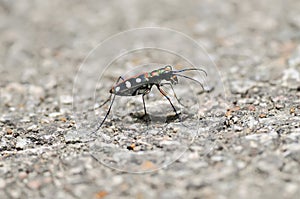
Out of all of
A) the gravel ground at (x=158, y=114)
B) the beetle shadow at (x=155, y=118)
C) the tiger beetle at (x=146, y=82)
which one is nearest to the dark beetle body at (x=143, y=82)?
the tiger beetle at (x=146, y=82)

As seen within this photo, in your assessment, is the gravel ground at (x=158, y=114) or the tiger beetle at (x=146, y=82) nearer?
the gravel ground at (x=158, y=114)

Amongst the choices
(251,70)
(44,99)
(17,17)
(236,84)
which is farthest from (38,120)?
(17,17)

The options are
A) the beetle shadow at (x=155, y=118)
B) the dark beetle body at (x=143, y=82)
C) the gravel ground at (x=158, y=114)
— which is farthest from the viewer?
the beetle shadow at (x=155, y=118)

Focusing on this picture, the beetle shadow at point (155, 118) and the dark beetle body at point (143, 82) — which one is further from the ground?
the dark beetle body at point (143, 82)

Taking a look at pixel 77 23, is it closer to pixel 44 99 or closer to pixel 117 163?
pixel 44 99

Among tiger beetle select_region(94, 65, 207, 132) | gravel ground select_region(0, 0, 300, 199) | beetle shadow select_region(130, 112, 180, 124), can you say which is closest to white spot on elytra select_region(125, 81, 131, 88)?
tiger beetle select_region(94, 65, 207, 132)

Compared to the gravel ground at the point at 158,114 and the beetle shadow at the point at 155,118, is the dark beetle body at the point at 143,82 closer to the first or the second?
the gravel ground at the point at 158,114

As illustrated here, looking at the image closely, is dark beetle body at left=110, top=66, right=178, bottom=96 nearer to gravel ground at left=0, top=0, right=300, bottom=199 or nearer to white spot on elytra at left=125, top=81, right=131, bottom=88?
white spot on elytra at left=125, top=81, right=131, bottom=88
